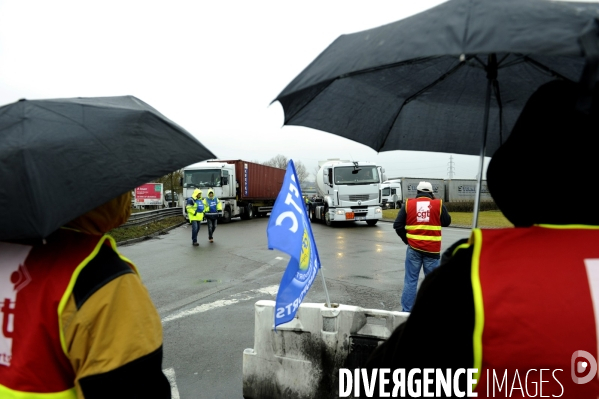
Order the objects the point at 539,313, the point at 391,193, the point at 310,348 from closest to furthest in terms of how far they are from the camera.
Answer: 1. the point at 539,313
2. the point at 310,348
3. the point at 391,193

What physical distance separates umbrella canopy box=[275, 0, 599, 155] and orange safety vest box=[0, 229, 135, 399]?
3.67ft

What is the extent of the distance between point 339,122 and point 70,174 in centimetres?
184

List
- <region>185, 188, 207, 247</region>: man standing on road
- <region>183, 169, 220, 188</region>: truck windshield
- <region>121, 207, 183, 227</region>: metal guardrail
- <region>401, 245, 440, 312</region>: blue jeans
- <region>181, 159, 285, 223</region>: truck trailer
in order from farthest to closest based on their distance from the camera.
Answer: <region>181, 159, 285, 223</region>: truck trailer < <region>183, 169, 220, 188</region>: truck windshield < <region>121, 207, 183, 227</region>: metal guardrail < <region>185, 188, 207, 247</region>: man standing on road < <region>401, 245, 440, 312</region>: blue jeans

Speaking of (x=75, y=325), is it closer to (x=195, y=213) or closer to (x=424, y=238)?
(x=424, y=238)

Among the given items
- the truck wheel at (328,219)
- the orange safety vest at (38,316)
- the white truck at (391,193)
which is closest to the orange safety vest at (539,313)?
the orange safety vest at (38,316)

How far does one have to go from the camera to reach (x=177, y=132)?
1742 mm

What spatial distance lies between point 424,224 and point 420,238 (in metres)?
0.21

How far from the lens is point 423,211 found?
21.1ft

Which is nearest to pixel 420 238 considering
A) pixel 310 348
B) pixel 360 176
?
pixel 310 348

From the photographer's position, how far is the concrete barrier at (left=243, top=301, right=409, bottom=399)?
340 cm

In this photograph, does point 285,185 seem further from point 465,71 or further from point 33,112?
point 33,112

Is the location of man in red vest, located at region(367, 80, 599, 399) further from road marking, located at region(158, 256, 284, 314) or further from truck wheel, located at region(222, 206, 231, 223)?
truck wheel, located at region(222, 206, 231, 223)

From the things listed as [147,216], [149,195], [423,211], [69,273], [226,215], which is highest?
[69,273]

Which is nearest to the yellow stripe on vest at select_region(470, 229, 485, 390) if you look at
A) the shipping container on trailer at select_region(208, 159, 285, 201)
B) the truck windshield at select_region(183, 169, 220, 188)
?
the shipping container on trailer at select_region(208, 159, 285, 201)
